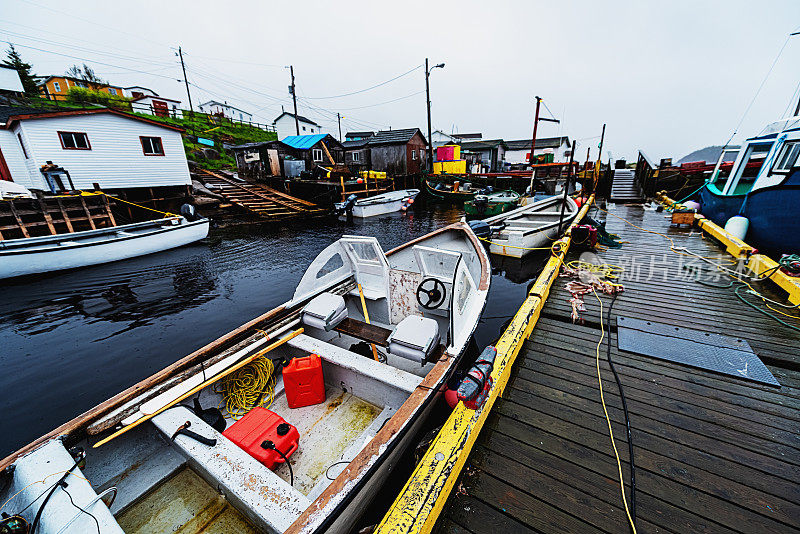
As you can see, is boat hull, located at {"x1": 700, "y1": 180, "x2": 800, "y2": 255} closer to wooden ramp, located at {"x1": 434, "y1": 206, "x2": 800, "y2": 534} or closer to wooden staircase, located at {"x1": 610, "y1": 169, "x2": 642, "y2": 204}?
wooden ramp, located at {"x1": 434, "y1": 206, "x2": 800, "y2": 534}

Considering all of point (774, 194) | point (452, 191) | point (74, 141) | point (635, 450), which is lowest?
point (635, 450)

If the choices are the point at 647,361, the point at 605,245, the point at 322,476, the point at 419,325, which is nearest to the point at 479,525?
the point at 322,476

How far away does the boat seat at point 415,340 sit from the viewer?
11.5 ft

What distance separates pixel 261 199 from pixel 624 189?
86.6ft

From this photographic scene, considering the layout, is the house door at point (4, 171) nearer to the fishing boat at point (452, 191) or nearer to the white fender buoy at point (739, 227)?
the fishing boat at point (452, 191)

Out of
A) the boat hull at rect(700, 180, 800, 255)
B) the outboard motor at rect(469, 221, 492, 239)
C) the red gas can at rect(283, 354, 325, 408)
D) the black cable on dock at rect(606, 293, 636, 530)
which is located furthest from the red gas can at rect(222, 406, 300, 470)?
the boat hull at rect(700, 180, 800, 255)

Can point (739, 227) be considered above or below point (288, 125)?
below

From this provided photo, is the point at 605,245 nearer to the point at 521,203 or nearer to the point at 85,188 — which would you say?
the point at 521,203

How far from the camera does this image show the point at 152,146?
56.5 ft

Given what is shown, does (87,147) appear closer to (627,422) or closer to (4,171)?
(4,171)

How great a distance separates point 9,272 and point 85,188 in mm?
7550

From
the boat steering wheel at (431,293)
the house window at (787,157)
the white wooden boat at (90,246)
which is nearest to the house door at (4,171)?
the white wooden boat at (90,246)

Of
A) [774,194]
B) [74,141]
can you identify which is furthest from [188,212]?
[774,194]

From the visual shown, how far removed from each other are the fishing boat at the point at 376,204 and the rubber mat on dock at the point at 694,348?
18.4m
